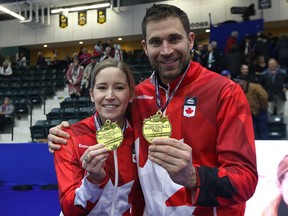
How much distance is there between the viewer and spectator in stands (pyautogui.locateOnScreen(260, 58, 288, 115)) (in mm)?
6148

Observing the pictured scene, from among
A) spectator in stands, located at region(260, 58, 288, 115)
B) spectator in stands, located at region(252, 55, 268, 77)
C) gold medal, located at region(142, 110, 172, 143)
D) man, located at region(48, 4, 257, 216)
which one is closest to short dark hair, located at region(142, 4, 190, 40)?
man, located at region(48, 4, 257, 216)

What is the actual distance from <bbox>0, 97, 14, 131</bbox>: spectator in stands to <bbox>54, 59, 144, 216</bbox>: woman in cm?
894

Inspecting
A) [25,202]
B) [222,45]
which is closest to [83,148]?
[25,202]

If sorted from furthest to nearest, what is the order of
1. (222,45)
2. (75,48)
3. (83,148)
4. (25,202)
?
(75,48)
(222,45)
(25,202)
(83,148)

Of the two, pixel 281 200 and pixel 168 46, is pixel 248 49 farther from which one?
pixel 168 46

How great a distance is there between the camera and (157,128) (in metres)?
1.26

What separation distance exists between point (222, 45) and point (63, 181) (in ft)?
36.1

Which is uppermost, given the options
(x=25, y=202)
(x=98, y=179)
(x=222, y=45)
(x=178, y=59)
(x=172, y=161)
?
(x=222, y=45)

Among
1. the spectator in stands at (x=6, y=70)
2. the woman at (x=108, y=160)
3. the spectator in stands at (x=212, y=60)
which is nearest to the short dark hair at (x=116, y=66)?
the woman at (x=108, y=160)

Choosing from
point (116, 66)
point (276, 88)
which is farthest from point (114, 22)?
point (116, 66)

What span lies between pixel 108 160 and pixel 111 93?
32 centimetres

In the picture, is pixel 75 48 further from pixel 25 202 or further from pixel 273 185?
pixel 273 185

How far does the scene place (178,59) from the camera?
145cm

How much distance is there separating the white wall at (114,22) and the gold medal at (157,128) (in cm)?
1438
